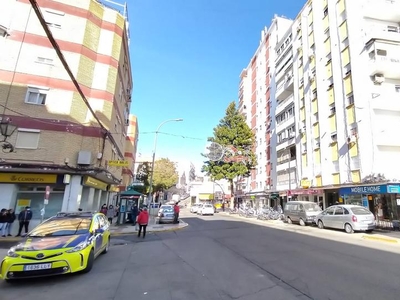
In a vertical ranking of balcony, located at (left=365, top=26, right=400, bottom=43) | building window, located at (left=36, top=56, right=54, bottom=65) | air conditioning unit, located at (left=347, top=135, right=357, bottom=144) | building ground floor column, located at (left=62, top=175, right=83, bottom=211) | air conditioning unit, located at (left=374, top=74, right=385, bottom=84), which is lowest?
building ground floor column, located at (left=62, top=175, right=83, bottom=211)

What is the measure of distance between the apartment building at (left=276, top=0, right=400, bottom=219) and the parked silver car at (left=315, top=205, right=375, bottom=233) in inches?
91.7

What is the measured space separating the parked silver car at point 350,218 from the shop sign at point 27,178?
748 inches

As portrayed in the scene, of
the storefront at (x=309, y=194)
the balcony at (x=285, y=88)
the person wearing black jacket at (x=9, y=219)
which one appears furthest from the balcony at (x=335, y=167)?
the person wearing black jacket at (x=9, y=219)

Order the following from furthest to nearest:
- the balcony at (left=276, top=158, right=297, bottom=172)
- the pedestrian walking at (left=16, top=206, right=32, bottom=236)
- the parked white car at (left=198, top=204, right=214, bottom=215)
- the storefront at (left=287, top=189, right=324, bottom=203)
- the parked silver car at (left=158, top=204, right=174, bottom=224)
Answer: the parked white car at (left=198, top=204, right=214, bottom=215) < the balcony at (left=276, top=158, right=297, bottom=172) < the storefront at (left=287, top=189, right=324, bottom=203) < the parked silver car at (left=158, top=204, right=174, bottom=224) < the pedestrian walking at (left=16, top=206, right=32, bottom=236)

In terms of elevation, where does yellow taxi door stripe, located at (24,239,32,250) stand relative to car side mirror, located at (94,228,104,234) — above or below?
below

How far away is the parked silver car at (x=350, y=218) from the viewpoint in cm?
1550

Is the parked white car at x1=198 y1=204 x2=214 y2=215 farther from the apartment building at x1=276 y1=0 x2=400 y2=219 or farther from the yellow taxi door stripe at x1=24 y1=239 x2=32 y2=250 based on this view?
the yellow taxi door stripe at x1=24 y1=239 x2=32 y2=250

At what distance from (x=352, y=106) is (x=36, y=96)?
Result: 990 inches

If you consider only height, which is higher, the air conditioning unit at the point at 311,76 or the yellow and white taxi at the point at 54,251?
the air conditioning unit at the point at 311,76

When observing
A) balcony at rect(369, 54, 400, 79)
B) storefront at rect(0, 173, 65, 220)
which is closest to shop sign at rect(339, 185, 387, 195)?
balcony at rect(369, 54, 400, 79)

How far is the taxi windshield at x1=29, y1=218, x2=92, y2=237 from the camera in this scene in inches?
278

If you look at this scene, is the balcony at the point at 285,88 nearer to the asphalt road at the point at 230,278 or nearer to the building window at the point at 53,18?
the building window at the point at 53,18

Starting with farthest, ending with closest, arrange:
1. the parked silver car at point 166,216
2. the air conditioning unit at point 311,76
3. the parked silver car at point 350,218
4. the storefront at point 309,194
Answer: the air conditioning unit at point 311,76, the storefront at point 309,194, the parked silver car at point 166,216, the parked silver car at point 350,218

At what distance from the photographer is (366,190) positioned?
1823 centimetres
